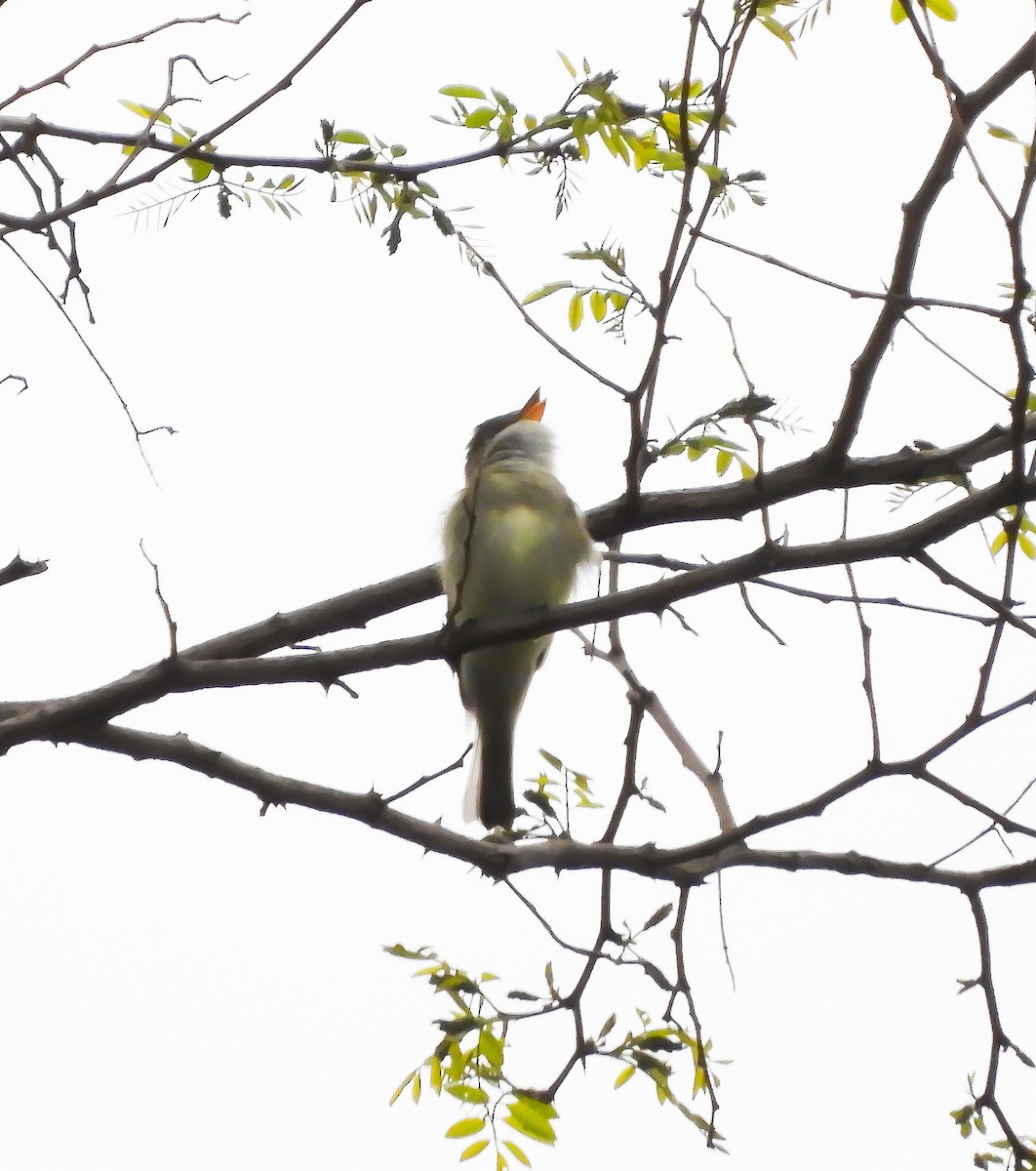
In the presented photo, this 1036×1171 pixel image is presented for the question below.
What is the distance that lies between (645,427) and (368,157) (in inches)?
39.3

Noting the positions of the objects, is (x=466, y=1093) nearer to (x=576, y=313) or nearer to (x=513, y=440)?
(x=576, y=313)

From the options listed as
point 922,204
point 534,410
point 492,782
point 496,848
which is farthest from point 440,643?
point 534,410

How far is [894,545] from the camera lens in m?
2.62

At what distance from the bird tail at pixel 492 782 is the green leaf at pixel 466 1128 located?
1.58 metres

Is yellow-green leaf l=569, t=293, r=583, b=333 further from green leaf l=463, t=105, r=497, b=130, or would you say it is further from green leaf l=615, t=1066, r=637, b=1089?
green leaf l=615, t=1066, r=637, b=1089

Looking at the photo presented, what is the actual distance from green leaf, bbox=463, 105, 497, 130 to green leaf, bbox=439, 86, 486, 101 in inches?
1.1

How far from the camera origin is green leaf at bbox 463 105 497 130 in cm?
308

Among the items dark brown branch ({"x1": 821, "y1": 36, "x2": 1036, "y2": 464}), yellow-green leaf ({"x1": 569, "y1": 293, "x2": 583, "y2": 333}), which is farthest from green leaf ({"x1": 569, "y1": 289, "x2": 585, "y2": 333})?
dark brown branch ({"x1": 821, "y1": 36, "x2": 1036, "y2": 464})

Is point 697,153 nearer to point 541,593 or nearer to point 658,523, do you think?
point 658,523

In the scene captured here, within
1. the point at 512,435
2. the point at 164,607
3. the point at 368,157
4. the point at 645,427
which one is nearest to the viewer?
the point at 164,607

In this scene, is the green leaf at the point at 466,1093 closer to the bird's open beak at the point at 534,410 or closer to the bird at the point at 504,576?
the bird at the point at 504,576

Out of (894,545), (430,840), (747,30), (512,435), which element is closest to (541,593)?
(512,435)

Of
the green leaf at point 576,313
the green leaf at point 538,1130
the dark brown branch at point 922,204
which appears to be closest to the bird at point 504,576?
the green leaf at point 576,313

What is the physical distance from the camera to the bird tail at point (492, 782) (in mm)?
4418
